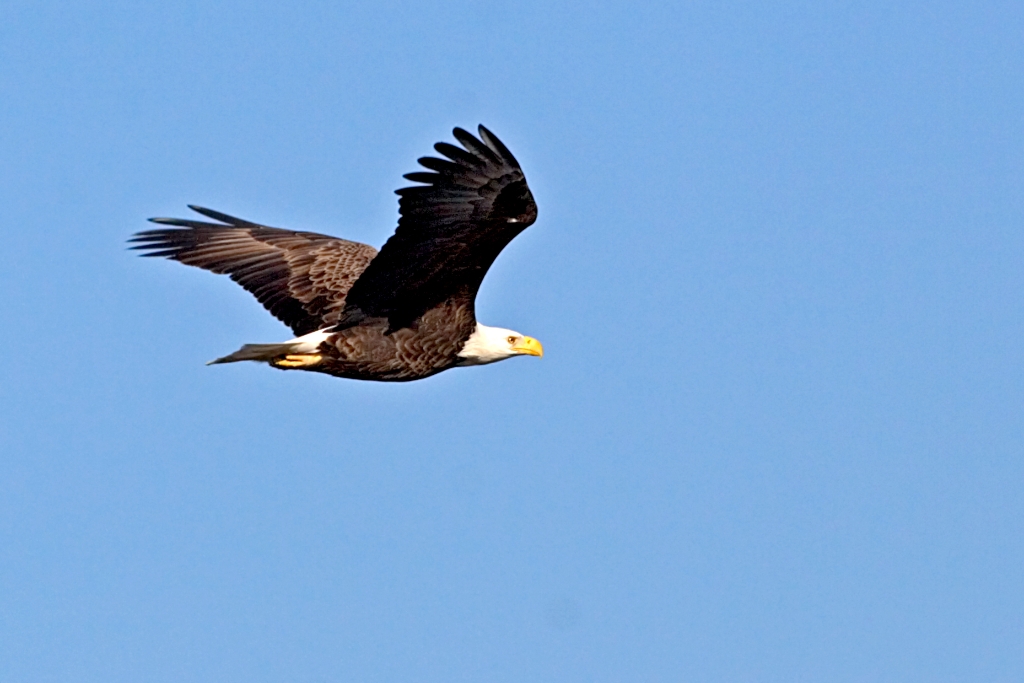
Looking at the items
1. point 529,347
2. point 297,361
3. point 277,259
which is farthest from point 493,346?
point 277,259

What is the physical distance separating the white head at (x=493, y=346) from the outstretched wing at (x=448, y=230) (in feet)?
1.32

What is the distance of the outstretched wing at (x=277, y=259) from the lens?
13.5 meters

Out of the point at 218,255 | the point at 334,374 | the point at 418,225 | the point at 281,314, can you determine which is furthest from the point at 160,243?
the point at 418,225

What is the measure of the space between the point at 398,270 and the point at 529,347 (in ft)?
5.09

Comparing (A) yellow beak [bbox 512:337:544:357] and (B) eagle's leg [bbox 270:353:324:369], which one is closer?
(B) eagle's leg [bbox 270:353:324:369]

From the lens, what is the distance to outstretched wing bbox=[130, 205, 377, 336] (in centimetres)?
1351

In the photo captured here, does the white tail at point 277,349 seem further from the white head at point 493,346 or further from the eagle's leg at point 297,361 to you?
the white head at point 493,346

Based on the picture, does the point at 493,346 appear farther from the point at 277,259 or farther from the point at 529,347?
the point at 277,259

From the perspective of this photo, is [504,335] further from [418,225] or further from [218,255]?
[218,255]

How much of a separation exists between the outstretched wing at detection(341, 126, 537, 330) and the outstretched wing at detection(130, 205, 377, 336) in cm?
77

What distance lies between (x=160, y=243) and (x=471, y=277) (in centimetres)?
390

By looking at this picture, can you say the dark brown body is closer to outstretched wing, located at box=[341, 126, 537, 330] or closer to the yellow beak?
outstretched wing, located at box=[341, 126, 537, 330]

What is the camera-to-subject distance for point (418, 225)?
1151 centimetres

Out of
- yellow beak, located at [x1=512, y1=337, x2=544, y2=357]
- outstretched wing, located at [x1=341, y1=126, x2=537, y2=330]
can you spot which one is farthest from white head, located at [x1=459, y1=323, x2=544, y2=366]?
outstretched wing, located at [x1=341, y1=126, x2=537, y2=330]
